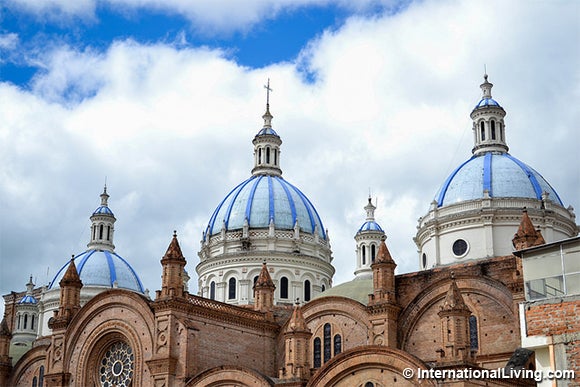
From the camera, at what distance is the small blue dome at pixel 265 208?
2896 inches

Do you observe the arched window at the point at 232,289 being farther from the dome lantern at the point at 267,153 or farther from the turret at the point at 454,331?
the turret at the point at 454,331

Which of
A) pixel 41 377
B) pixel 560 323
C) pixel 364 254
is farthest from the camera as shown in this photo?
pixel 364 254

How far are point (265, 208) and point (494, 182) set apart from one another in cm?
2105

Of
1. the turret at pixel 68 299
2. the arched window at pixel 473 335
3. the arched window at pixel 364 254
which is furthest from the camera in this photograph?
the arched window at pixel 364 254

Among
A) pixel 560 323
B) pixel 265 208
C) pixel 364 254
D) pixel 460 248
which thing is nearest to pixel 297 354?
pixel 460 248

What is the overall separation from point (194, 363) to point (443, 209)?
69.3 feet

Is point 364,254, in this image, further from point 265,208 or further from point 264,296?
point 264,296

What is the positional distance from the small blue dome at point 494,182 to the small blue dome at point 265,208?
51.3 ft

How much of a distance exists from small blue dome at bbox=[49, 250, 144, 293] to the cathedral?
178 centimetres

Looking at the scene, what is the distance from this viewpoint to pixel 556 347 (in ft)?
91.8

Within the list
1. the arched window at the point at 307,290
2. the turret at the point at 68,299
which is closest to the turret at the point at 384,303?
the arched window at the point at 307,290

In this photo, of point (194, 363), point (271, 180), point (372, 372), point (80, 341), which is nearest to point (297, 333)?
point (372, 372)

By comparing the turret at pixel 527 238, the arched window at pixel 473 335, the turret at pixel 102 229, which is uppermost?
the turret at pixel 102 229

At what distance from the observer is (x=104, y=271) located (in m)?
81.6
